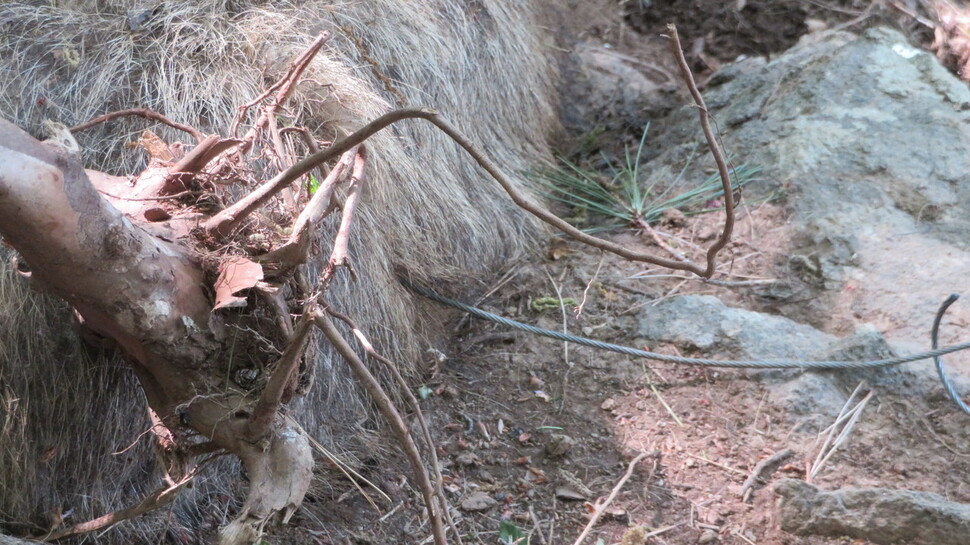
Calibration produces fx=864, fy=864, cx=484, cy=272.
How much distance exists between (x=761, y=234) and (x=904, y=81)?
0.89m

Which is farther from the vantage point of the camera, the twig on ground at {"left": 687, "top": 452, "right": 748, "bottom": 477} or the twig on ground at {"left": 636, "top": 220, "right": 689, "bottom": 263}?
the twig on ground at {"left": 636, "top": 220, "right": 689, "bottom": 263}

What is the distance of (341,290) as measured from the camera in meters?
2.05

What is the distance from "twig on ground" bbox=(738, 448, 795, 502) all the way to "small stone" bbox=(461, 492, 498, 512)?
0.59 metres

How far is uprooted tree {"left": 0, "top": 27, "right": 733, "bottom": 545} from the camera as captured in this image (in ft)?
4.15

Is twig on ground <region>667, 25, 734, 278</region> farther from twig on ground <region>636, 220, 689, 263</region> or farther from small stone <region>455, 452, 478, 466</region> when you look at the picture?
twig on ground <region>636, 220, 689, 263</region>

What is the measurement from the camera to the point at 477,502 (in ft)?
6.54

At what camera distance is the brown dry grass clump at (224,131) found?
65.9 inches

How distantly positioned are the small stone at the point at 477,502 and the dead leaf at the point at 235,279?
81 centimetres

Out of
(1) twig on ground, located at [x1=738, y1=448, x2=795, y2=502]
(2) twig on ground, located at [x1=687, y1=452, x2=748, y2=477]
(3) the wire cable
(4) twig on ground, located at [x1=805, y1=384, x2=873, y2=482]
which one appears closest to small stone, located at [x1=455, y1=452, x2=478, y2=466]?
(3) the wire cable

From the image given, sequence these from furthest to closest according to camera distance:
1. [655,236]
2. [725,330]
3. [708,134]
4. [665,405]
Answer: [655,236]
[725,330]
[665,405]
[708,134]

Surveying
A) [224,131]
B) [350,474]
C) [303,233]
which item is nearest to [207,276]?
[303,233]

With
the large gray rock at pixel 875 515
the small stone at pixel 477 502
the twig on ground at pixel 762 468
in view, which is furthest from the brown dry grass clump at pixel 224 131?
the large gray rock at pixel 875 515

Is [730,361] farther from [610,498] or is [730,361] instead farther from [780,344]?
[610,498]

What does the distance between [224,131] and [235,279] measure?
70 centimetres
